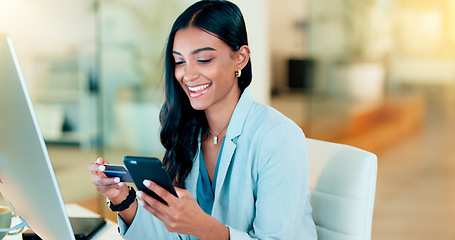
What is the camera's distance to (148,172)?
92cm

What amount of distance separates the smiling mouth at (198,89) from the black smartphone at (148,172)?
1.49 ft

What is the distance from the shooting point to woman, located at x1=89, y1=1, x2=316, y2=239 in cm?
120

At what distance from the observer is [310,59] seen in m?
4.36

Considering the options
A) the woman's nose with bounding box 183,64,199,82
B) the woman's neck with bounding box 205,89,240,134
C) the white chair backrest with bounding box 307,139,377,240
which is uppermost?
the woman's nose with bounding box 183,64,199,82

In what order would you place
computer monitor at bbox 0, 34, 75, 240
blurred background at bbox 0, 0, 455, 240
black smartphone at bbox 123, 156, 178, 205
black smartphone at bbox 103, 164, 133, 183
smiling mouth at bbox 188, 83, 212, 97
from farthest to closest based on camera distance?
blurred background at bbox 0, 0, 455, 240, smiling mouth at bbox 188, 83, 212, 97, black smartphone at bbox 103, 164, 133, 183, black smartphone at bbox 123, 156, 178, 205, computer monitor at bbox 0, 34, 75, 240

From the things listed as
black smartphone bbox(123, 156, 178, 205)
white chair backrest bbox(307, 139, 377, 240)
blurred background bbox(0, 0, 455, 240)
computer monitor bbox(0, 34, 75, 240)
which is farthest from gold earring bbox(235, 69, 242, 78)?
blurred background bbox(0, 0, 455, 240)

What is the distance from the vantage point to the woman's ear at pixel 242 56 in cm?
140

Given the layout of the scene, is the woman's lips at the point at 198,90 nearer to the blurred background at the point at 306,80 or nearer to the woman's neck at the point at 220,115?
the woman's neck at the point at 220,115

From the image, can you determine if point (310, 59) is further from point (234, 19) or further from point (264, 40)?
point (234, 19)

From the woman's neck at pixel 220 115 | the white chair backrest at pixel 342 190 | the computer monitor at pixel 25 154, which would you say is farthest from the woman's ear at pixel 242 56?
the computer monitor at pixel 25 154

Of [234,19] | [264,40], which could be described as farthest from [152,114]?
[234,19]

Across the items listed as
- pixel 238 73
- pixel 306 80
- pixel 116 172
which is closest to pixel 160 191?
pixel 116 172

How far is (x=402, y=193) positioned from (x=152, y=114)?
199 centimetres

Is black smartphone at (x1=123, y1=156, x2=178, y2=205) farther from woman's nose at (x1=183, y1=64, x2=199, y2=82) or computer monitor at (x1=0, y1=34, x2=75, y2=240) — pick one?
woman's nose at (x1=183, y1=64, x2=199, y2=82)
